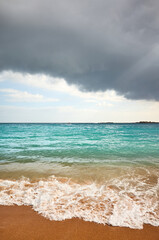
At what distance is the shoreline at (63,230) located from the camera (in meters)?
3.10

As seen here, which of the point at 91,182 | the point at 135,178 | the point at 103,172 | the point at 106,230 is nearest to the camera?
the point at 106,230

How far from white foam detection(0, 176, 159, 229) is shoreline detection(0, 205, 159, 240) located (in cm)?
19

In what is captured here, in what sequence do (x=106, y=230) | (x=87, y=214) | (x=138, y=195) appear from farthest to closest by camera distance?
(x=138, y=195) < (x=87, y=214) < (x=106, y=230)

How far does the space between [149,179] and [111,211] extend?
3907 millimetres

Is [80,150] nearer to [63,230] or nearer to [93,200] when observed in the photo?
[93,200]

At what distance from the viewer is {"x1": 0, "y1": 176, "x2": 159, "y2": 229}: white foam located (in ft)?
12.4

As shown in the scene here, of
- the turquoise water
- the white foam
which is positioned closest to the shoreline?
the white foam

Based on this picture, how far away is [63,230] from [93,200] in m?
1.67

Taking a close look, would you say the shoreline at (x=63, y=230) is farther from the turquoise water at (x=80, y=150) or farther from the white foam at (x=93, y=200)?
the turquoise water at (x=80, y=150)

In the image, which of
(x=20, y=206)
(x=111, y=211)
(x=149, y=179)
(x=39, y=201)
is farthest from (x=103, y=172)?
(x=20, y=206)

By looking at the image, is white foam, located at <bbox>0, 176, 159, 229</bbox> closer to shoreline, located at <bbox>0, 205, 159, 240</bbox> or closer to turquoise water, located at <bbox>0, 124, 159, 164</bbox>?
shoreline, located at <bbox>0, 205, 159, 240</bbox>

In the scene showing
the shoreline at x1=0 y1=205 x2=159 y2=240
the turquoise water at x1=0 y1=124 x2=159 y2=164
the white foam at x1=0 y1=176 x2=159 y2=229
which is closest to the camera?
the shoreline at x1=0 y1=205 x2=159 y2=240

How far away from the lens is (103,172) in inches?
314

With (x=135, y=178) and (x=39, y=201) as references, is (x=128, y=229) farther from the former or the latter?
(x=135, y=178)
